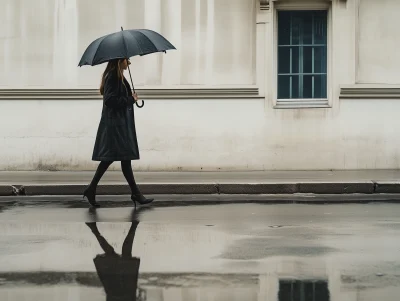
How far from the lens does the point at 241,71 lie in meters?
14.2

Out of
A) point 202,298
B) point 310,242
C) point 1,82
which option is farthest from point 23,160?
point 202,298

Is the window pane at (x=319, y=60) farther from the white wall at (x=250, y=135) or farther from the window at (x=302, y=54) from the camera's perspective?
the white wall at (x=250, y=135)

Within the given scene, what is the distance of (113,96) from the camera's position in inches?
397

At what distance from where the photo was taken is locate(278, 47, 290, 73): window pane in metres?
14.6

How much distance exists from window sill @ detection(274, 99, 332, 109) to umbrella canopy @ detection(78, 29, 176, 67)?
433 cm

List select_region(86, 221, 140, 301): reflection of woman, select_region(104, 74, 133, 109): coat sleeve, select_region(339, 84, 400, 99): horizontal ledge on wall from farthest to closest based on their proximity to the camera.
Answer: select_region(339, 84, 400, 99): horizontal ledge on wall < select_region(104, 74, 133, 109): coat sleeve < select_region(86, 221, 140, 301): reflection of woman

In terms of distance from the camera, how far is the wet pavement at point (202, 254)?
560 cm

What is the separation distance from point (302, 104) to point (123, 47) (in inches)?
205

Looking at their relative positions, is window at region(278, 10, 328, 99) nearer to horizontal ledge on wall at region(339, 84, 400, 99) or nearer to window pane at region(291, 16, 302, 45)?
window pane at region(291, 16, 302, 45)

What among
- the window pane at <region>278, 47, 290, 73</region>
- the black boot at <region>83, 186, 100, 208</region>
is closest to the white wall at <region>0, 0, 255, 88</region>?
the window pane at <region>278, 47, 290, 73</region>

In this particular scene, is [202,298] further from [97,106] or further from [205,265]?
[97,106]

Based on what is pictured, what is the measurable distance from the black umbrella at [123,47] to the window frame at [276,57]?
426cm

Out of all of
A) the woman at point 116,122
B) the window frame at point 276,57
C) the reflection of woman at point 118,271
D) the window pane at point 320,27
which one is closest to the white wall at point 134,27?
the window frame at point 276,57

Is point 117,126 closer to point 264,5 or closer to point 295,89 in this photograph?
point 264,5
